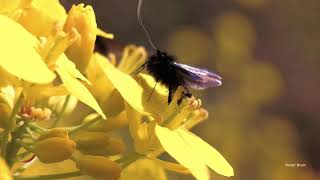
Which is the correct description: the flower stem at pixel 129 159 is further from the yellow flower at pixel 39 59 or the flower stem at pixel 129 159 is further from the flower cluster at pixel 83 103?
the yellow flower at pixel 39 59

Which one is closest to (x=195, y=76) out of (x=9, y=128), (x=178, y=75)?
(x=178, y=75)

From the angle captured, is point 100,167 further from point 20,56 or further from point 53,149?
point 20,56

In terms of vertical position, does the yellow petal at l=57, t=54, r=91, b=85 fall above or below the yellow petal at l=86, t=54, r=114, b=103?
above

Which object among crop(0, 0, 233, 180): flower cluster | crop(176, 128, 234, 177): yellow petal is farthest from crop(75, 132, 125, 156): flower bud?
crop(176, 128, 234, 177): yellow petal

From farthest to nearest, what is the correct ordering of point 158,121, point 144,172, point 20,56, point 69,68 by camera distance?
point 144,172 → point 158,121 → point 69,68 → point 20,56

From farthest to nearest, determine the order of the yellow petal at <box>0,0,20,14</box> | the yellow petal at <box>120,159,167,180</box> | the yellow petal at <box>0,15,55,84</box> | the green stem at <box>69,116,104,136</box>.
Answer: the yellow petal at <box>120,159,167,180</box>, the green stem at <box>69,116,104,136</box>, the yellow petal at <box>0,0,20,14</box>, the yellow petal at <box>0,15,55,84</box>

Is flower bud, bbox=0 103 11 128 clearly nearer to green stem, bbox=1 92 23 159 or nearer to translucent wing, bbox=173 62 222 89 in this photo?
green stem, bbox=1 92 23 159

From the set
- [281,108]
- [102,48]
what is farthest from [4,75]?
[281,108]

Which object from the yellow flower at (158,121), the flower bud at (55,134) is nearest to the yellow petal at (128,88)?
the yellow flower at (158,121)
